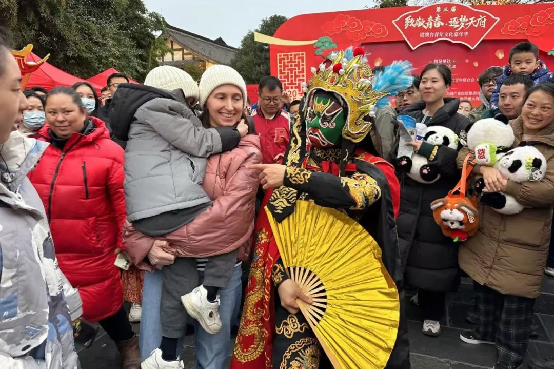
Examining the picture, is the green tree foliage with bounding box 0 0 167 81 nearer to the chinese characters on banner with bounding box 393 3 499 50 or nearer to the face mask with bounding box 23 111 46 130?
the face mask with bounding box 23 111 46 130

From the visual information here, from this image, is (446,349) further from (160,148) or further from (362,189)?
(160,148)

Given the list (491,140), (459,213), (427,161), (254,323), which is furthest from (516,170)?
(254,323)

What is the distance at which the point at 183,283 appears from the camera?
6.63 ft

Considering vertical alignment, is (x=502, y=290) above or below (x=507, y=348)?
above

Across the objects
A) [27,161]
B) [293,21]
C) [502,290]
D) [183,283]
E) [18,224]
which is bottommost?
[502,290]

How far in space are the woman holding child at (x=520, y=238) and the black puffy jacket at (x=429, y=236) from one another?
0.90 feet

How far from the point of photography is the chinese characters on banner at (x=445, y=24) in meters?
11.4

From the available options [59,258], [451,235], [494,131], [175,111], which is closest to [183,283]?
[175,111]

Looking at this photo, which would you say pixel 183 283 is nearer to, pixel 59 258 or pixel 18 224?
pixel 18 224

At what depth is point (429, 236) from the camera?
10.5ft

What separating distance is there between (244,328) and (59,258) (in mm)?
1388

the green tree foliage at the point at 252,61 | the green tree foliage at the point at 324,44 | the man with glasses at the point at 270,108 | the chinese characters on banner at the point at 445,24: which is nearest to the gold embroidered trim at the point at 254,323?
the man with glasses at the point at 270,108

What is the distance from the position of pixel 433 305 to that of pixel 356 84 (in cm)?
220

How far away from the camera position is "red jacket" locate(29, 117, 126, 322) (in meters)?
2.59
